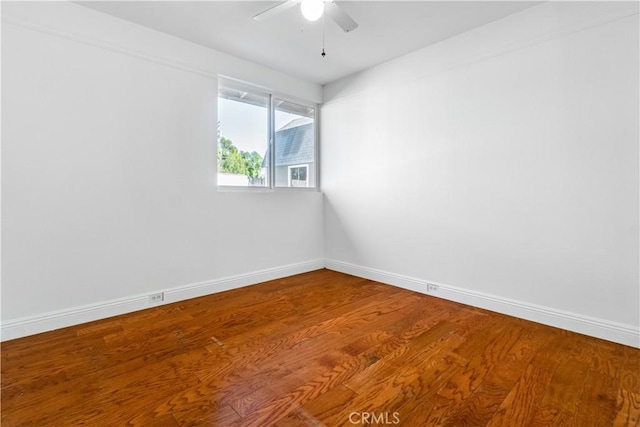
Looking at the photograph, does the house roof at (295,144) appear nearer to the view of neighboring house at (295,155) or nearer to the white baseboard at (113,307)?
the view of neighboring house at (295,155)

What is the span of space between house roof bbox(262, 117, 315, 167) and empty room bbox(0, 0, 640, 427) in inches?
14.0

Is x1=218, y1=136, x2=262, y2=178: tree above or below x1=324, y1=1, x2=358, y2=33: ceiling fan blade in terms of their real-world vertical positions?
below

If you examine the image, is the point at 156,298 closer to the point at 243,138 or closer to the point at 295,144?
the point at 243,138

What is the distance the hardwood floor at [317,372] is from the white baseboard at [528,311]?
0.09 m

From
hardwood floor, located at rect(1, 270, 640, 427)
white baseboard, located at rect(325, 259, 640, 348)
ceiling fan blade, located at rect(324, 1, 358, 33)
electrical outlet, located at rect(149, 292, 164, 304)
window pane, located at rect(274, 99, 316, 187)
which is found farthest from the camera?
window pane, located at rect(274, 99, 316, 187)

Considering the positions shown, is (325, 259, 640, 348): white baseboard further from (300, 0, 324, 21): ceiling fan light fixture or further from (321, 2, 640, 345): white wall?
(300, 0, 324, 21): ceiling fan light fixture

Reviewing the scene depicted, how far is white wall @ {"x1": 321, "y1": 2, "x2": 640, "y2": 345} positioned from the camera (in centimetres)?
217

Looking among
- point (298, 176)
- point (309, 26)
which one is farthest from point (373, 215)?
point (309, 26)

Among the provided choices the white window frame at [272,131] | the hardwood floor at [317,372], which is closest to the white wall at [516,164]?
the hardwood floor at [317,372]

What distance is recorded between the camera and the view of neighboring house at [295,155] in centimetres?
396

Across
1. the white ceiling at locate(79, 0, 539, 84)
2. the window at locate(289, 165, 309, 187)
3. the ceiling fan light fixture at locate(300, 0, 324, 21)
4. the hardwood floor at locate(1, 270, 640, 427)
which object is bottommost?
the hardwood floor at locate(1, 270, 640, 427)

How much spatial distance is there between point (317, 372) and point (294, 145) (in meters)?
3.03

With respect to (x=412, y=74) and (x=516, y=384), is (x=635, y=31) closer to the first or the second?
(x=412, y=74)

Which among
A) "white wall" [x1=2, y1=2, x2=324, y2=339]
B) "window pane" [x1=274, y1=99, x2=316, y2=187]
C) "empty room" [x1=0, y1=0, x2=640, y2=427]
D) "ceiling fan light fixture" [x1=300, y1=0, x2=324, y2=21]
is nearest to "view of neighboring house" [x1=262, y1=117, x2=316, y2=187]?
"window pane" [x1=274, y1=99, x2=316, y2=187]
